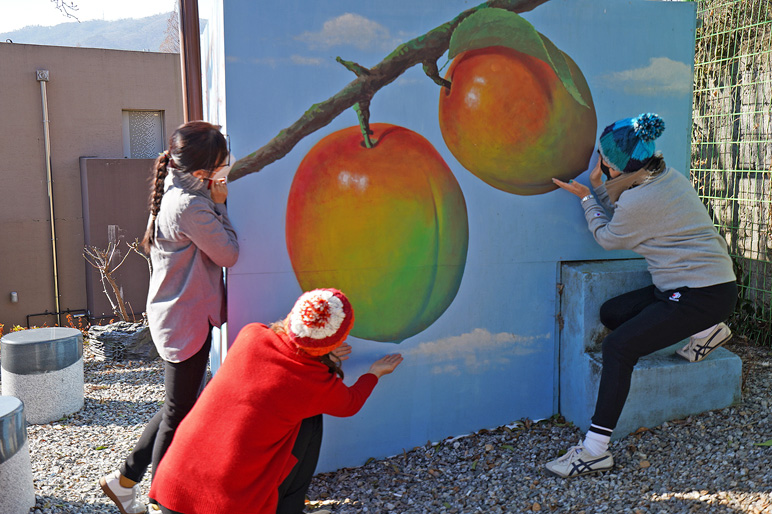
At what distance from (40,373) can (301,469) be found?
2970 mm

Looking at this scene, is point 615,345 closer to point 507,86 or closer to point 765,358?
point 507,86

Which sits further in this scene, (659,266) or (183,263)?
(659,266)

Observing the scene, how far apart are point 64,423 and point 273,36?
10.8 feet

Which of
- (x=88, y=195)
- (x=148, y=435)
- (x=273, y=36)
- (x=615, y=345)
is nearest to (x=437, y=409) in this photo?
(x=615, y=345)

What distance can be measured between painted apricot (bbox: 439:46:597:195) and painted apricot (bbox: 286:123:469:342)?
24cm

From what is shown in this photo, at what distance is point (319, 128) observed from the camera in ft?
10.3

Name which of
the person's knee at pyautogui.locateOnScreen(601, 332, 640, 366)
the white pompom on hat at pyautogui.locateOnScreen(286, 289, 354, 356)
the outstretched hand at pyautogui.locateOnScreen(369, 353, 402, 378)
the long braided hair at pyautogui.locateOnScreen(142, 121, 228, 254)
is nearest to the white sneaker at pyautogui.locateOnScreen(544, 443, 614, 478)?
the person's knee at pyautogui.locateOnScreen(601, 332, 640, 366)

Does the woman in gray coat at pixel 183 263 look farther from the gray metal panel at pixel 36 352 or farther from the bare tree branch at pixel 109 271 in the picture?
the bare tree branch at pixel 109 271

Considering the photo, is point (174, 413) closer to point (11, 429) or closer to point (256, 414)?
point (256, 414)

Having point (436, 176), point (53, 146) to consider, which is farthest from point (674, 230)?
point (53, 146)

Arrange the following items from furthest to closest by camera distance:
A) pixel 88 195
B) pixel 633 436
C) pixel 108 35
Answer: pixel 108 35 < pixel 88 195 < pixel 633 436

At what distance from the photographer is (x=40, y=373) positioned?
178 inches

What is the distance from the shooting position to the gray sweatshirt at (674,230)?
3047 millimetres

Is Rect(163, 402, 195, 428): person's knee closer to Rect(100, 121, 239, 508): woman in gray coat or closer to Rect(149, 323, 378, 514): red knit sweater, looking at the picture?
Rect(100, 121, 239, 508): woman in gray coat
